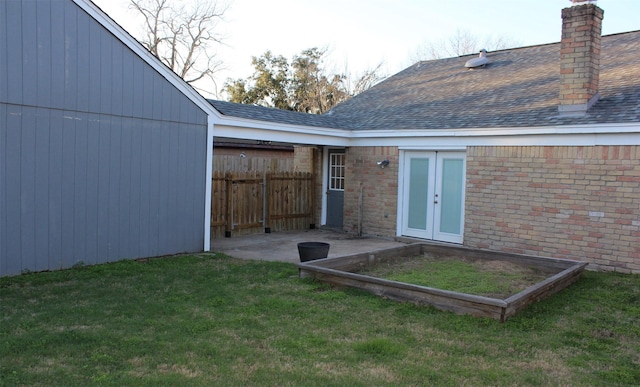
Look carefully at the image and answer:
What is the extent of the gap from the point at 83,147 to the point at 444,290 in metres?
5.79

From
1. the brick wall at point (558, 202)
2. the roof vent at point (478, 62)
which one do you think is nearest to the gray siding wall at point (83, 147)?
the brick wall at point (558, 202)

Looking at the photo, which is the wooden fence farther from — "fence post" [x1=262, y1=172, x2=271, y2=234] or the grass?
the grass

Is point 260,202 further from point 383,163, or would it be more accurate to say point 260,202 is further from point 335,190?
point 383,163

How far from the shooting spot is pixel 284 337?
5250 mm

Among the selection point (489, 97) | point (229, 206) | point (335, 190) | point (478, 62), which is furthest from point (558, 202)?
point (229, 206)

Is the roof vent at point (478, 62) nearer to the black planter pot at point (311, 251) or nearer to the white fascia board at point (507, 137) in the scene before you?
the white fascia board at point (507, 137)

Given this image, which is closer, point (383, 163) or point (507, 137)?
point (507, 137)

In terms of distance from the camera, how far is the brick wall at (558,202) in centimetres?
902

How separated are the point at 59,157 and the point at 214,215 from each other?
4.76m

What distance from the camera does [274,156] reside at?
75.1 feet

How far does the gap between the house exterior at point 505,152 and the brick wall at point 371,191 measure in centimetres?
3

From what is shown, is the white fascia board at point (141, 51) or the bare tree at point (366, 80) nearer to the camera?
the white fascia board at point (141, 51)

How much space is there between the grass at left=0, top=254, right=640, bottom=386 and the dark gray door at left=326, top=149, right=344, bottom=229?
22.5 ft

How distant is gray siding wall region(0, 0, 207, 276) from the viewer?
294 inches
